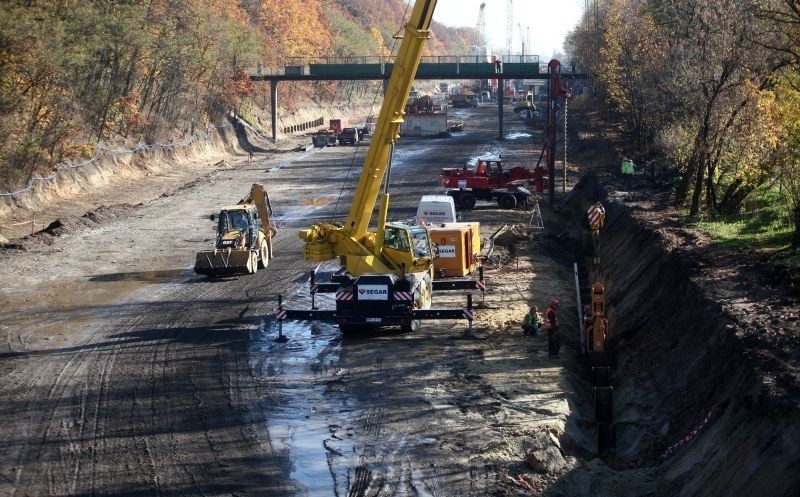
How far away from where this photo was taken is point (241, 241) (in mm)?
33688

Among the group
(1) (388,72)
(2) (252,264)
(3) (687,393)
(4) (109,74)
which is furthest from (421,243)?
(1) (388,72)

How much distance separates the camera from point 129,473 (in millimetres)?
16625

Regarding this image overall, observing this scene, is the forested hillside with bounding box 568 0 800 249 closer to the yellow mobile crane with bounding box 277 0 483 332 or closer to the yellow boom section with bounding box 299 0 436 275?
the yellow mobile crane with bounding box 277 0 483 332

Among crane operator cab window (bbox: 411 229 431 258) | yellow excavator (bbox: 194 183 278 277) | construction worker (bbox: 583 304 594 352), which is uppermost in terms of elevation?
crane operator cab window (bbox: 411 229 431 258)

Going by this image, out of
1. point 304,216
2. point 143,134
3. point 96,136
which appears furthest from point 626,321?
point 143,134

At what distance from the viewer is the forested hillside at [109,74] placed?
4994 centimetres

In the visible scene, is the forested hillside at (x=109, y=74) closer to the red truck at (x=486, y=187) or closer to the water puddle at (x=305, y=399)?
the water puddle at (x=305, y=399)

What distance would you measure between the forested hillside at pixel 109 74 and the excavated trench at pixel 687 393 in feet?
38.7

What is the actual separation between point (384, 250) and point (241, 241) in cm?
826

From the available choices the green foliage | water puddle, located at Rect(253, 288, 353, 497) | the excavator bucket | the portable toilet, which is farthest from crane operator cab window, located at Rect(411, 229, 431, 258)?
the green foliage

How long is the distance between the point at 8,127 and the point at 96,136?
14014mm

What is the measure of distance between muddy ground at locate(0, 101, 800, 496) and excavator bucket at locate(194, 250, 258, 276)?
46cm

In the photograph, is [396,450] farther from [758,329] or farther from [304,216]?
[304,216]

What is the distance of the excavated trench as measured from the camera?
14.4 metres
